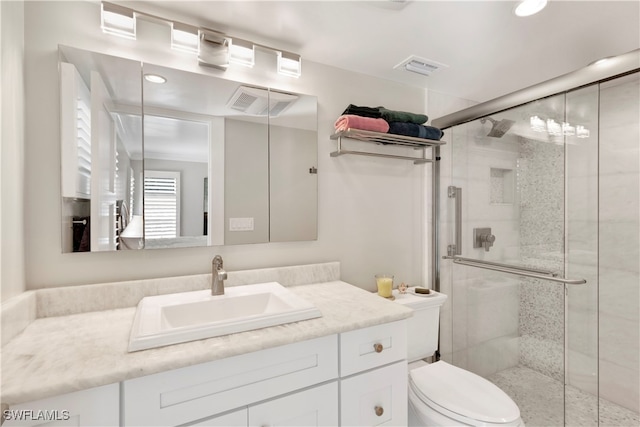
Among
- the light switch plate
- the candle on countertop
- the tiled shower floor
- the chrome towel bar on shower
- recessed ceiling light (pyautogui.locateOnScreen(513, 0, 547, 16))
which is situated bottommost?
the tiled shower floor

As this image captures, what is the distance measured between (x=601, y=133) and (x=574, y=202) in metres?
0.38

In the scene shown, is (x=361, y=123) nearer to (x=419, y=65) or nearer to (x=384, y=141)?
(x=384, y=141)

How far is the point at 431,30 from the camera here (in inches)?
55.7

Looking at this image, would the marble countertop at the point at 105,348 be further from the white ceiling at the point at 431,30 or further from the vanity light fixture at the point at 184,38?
the white ceiling at the point at 431,30

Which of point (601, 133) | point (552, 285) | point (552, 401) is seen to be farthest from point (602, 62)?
point (552, 401)

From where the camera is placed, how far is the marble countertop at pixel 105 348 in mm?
722

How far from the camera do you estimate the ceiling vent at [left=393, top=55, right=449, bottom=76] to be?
5.52 ft

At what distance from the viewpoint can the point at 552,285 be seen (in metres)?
1.79

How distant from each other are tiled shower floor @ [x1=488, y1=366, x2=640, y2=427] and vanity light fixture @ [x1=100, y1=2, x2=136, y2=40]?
9.18 ft

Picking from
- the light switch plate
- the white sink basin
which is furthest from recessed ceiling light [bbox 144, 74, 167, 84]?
the white sink basin

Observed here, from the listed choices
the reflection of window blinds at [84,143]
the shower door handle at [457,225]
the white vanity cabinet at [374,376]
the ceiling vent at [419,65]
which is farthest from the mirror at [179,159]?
the shower door handle at [457,225]

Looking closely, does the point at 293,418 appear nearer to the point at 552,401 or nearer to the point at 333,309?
the point at 333,309

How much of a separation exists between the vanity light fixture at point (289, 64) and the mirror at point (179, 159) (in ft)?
0.37

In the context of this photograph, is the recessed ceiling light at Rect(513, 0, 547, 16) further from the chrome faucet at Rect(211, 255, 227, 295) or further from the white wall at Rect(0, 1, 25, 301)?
the white wall at Rect(0, 1, 25, 301)
